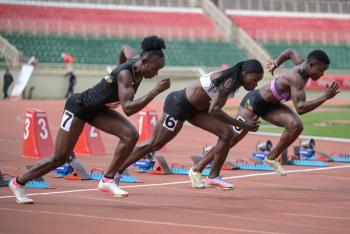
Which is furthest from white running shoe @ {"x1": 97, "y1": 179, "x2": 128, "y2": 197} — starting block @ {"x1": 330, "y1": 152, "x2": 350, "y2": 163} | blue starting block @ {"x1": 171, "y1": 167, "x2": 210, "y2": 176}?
starting block @ {"x1": 330, "y1": 152, "x2": 350, "y2": 163}

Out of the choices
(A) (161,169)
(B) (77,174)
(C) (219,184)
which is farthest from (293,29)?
(C) (219,184)

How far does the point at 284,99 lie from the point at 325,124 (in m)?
15.6

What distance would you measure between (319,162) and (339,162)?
63cm

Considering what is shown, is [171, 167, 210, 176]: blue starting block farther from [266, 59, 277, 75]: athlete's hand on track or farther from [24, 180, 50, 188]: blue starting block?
[24, 180, 50, 188]: blue starting block

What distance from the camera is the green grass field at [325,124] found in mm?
25672

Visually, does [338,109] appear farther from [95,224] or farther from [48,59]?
[95,224]

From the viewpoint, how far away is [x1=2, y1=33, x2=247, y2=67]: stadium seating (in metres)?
45.2

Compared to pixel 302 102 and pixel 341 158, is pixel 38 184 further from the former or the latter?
pixel 341 158

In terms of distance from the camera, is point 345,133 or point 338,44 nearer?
point 345,133

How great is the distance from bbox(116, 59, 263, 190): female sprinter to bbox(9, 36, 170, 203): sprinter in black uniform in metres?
1.10

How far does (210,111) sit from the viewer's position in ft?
38.9

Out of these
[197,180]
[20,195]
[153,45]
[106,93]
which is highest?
[153,45]

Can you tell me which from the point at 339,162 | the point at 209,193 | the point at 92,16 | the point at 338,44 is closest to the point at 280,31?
the point at 338,44

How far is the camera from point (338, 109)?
38594 mm
